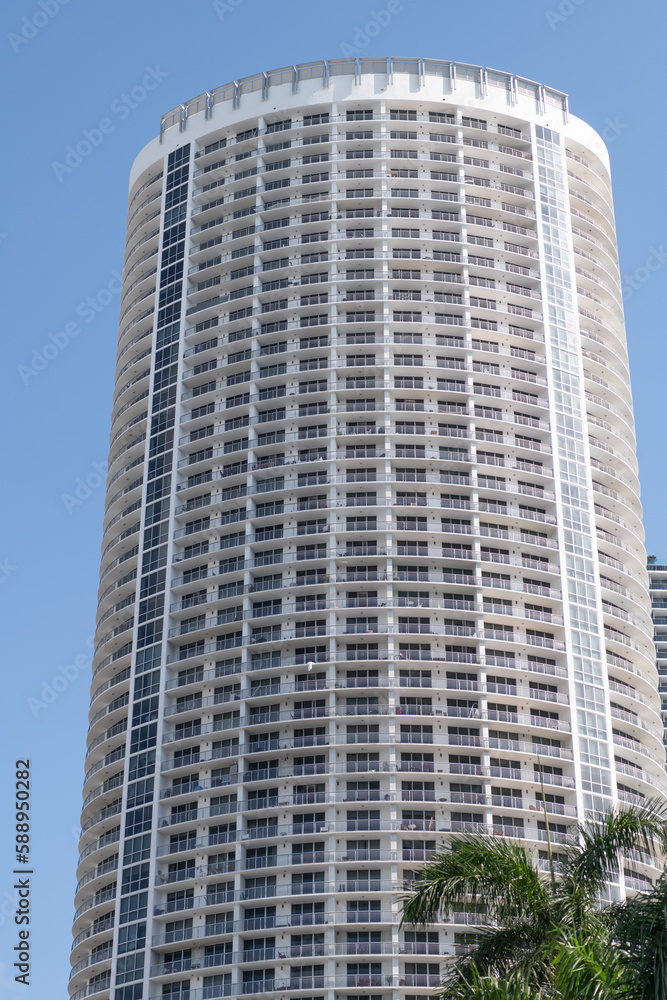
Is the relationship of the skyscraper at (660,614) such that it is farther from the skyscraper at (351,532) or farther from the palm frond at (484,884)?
the palm frond at (484,884)

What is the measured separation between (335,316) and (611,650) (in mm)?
37391

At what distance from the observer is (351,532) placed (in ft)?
378

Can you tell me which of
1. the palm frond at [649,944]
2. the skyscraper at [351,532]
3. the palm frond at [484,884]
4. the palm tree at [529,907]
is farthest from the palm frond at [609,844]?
the skyscraper at [351,532]

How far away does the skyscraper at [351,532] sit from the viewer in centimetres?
10525

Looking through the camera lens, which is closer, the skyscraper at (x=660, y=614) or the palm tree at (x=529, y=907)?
the palm tree at (x=529, y=907)

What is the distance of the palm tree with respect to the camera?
3528 centimetres

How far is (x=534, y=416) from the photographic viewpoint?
408 ft

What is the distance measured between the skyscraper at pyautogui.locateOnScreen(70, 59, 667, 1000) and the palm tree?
5805cm

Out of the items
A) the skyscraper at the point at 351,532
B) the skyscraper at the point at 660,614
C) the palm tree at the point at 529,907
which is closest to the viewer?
the palm tree at the point at 529,907

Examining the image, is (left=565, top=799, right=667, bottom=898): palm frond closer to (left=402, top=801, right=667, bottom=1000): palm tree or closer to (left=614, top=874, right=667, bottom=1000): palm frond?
(left=402, top=801, right=667, bottom=1000): palm tree

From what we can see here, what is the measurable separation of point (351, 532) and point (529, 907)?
7653cm

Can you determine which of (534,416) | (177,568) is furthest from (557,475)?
(177,568)

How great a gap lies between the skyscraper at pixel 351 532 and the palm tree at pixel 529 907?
58.0 m

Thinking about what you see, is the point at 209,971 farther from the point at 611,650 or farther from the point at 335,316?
the point at 335,316
